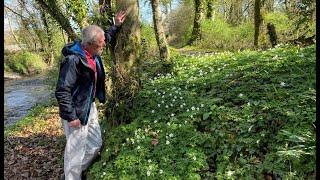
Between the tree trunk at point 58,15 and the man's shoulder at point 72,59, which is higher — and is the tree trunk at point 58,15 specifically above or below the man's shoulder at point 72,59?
above

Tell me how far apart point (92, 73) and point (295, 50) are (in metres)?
4.66

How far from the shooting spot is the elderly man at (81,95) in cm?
520

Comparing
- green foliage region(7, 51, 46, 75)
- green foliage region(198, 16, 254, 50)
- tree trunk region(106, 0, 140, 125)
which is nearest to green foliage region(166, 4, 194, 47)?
green foliage region(198, 16, 254, 50)

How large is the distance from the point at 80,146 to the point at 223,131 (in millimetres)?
1881

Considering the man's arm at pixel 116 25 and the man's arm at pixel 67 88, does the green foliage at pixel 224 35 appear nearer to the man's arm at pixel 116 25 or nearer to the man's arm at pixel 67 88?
the man's arm at pixel 116 25

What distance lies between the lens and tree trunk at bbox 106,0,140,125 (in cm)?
655

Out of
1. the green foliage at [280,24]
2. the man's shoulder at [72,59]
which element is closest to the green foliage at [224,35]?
the green foliage at [280,24]

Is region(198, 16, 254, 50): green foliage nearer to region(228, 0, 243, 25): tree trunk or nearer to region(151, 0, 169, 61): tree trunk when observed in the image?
region(228, 0, 243, 25): tree trunk

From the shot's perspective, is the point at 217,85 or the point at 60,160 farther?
the point at 60,160

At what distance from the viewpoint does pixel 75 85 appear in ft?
17.6

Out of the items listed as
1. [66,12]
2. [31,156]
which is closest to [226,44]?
[66,12]

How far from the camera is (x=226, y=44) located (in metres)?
19.6

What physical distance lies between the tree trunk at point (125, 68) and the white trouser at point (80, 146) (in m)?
0.69
